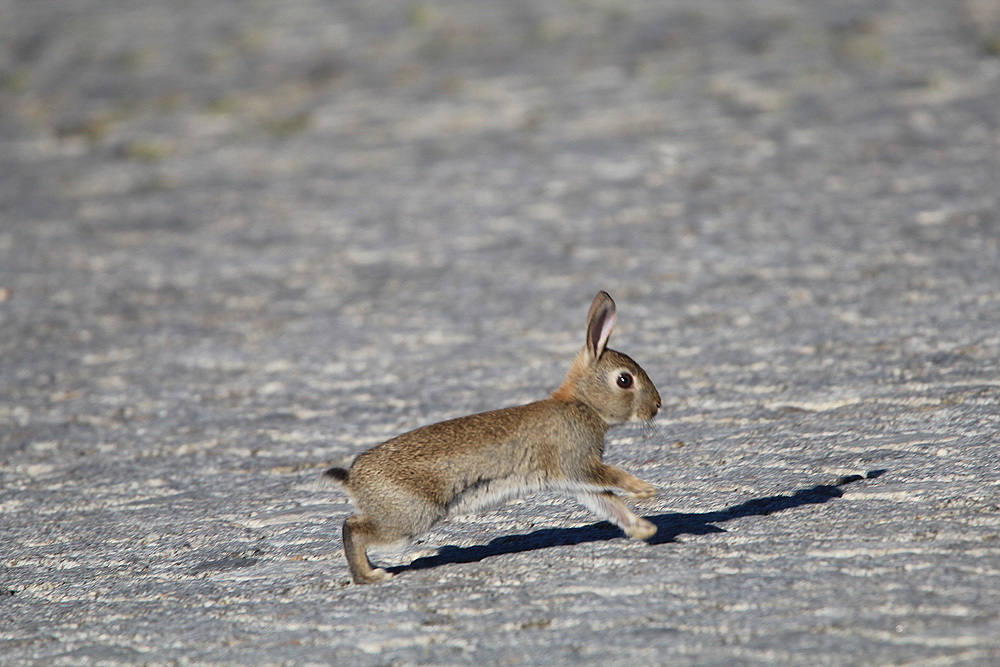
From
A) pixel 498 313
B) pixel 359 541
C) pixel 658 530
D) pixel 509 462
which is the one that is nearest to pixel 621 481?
pixel 658 530

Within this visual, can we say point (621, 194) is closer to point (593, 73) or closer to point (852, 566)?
point (593, 73)

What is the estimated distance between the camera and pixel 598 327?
476 cm

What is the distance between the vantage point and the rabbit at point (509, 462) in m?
4.29

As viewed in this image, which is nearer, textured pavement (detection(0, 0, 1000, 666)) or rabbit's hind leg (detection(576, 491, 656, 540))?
textured pavement (detection(0, 0, 1000, 666))

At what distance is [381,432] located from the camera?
6.26 meters

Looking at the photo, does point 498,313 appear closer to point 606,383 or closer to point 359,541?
point 606,383

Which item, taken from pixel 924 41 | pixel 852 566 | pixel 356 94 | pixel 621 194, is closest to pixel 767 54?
pixel 924 41

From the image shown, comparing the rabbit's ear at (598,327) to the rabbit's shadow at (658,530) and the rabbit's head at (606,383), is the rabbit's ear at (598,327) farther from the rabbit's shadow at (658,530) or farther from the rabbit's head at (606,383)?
the rabbit's shadow at (658,530)

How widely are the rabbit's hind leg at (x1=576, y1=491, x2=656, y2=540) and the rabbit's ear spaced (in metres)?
0.61

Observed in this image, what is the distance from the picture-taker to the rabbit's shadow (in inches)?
183

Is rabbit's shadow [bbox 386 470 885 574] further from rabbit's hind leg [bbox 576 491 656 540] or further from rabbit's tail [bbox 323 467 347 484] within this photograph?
rabbit's tail [bbox 323 467 347 484]

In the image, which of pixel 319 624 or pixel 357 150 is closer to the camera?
pixel 319 624

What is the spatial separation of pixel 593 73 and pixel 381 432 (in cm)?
805

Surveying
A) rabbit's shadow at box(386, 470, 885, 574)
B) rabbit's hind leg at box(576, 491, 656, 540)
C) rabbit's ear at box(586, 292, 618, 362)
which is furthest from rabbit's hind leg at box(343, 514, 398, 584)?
rabbit's ear at box(586, 292, 618, 362)
